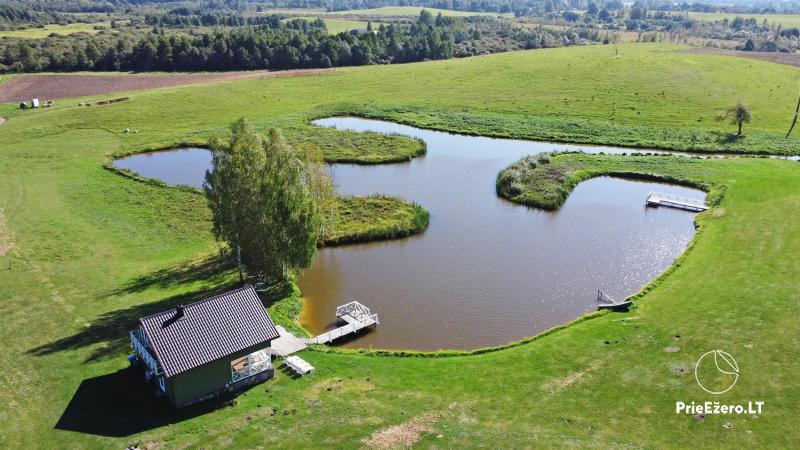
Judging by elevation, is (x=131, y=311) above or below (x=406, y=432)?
above

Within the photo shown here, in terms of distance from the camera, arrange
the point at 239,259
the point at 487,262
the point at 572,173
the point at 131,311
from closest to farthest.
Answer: the point at 131,311 < the point at 239,259 < the point at 487,262 < the point at 572,173

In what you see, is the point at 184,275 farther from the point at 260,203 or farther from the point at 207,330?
the point at 207,330

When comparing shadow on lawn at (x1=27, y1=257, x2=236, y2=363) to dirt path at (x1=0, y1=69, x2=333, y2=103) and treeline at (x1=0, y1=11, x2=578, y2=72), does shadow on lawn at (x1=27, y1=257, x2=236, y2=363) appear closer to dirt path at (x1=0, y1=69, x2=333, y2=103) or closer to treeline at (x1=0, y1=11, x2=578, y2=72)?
dirt path at (x1=0, y1=69, x2=333, y2=103)

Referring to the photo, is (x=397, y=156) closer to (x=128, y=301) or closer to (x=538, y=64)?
(x=128, y=301)

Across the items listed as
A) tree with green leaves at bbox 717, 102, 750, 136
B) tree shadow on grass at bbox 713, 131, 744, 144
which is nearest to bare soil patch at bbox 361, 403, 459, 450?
tree shadow on grass at bbox 713, 131, 744, 144

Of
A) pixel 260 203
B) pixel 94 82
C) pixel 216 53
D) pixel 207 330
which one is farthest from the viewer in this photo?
pixel 216 53

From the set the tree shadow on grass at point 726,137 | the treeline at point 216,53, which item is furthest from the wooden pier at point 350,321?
the treeline at point 216,53

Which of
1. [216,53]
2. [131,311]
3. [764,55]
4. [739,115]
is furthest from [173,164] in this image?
[764,55]

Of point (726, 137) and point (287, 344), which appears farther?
point (726, 137)
